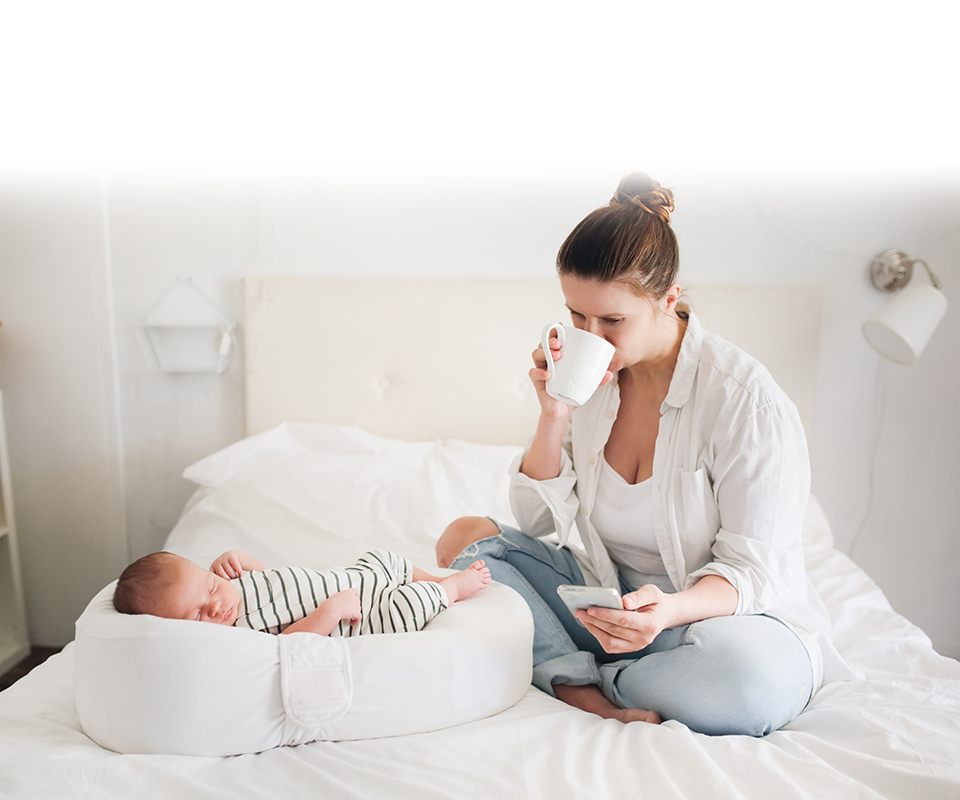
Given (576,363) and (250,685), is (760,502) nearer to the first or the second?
(576,363)

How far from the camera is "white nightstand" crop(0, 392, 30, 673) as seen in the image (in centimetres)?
172

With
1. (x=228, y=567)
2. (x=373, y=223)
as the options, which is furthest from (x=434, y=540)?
(x=373, y=223)

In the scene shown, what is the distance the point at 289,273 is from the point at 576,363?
3.79ft

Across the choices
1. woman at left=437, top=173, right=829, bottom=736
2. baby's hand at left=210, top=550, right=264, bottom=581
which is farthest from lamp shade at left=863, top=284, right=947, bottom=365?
baby's hand at left=210, top=550, right=264, bottom=581

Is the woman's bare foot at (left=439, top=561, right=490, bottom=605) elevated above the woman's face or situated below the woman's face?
below

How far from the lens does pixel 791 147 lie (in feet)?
5.62

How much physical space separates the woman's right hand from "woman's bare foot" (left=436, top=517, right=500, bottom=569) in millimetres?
221

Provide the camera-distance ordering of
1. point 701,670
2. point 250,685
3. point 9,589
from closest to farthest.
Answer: point 250,685, point 701,670, point 9,589

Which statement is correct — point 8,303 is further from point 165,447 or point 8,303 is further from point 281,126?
point 281,126

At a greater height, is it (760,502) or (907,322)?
(907,322)

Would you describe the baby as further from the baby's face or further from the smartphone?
the smartphone

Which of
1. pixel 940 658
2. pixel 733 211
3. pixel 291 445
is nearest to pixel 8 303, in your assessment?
pixel 291 445

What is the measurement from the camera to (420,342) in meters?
1.85

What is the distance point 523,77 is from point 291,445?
1.00 m
